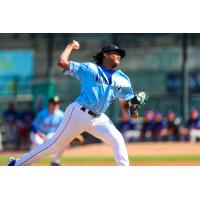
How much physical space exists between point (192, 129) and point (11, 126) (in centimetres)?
677

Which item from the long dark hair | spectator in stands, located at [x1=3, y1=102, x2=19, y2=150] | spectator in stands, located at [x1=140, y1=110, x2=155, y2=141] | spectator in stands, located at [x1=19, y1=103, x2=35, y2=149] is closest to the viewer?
the long dark hair

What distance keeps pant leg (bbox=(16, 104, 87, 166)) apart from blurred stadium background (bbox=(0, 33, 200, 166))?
50.8 feet

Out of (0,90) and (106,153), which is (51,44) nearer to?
(0,90)

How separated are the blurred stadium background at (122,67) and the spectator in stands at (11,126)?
0.44m

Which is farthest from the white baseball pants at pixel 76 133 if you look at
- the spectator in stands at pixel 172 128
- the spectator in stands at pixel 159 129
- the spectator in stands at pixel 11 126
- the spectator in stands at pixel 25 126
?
the spectator in stands at pixel 11 126

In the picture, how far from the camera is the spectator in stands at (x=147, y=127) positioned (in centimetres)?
2220

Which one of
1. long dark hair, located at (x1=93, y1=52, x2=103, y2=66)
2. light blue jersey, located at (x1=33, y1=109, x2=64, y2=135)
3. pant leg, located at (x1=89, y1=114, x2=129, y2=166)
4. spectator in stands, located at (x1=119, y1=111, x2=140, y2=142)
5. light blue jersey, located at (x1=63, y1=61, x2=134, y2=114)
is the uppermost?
long dark hair, located at (x1=93, y1=52, x2=103, y2=66)

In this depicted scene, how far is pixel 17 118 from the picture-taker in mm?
22938

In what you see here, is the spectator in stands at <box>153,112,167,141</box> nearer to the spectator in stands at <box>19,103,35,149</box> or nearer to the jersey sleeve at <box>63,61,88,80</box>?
the spectator in stands at <box>19,103,35,149</box>

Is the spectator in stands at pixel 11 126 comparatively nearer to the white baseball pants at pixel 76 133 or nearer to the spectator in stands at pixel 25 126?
the spectator in stands at pixel 25 126

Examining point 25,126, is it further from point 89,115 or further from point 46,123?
point 89,115

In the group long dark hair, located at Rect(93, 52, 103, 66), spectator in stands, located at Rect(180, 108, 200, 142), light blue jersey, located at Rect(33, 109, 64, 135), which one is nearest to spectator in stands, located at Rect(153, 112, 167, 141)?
spectator in stands, located at Rect(180, 108, 200, 142)

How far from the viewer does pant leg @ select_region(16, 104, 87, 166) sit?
24.9 feet

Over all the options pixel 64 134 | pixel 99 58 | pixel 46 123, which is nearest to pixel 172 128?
pixel 46 123
